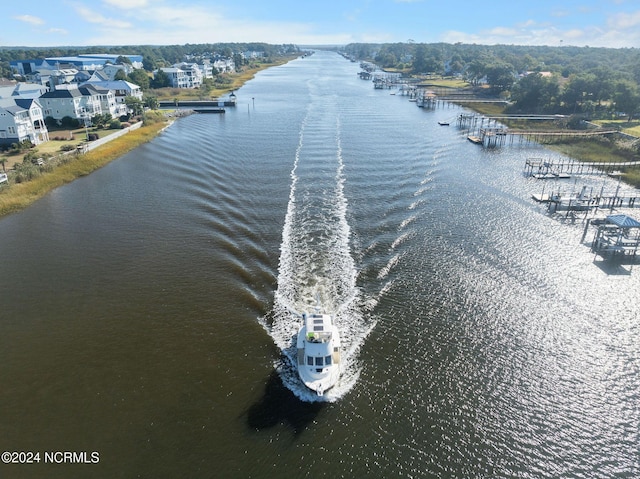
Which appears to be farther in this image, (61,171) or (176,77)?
(176,77)

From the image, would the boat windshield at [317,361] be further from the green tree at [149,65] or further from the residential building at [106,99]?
the green tree at [149,65]

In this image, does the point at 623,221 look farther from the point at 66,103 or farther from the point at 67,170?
the point at 66,103

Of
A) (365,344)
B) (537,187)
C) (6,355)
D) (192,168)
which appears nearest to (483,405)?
(365,344)

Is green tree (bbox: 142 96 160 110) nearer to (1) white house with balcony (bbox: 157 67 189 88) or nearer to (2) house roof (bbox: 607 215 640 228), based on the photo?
(1) white house with balcony (bbox: 157 67 189 88)

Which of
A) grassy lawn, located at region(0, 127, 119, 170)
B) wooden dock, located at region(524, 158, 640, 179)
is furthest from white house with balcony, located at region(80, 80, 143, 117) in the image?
wooden dock, located at region(524, 158, 640, 179)

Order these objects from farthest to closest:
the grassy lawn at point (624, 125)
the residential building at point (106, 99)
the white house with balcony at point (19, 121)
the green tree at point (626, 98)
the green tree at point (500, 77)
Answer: the green tree at point (500, 77) → the green tree at point (626, 98) → the residential building at point (106, 99) → the grassy lawn at point (624, 125) → the white house with balcony at point (19, 121)

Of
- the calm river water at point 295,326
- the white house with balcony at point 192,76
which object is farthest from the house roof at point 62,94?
the white house with balcony at point 192,76

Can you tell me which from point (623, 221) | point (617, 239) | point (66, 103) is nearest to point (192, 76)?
point (66, 103)
